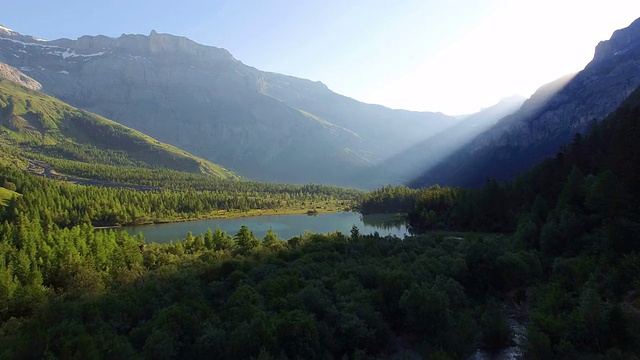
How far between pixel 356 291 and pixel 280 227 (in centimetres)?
12192

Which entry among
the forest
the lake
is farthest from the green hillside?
the forest

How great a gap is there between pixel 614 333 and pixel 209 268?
Result: 48883 millimetres

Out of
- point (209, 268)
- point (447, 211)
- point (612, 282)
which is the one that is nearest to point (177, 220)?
point (447, 211)

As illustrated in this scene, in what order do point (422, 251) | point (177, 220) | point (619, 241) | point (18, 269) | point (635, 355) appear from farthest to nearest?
point (177, 220)
point (422, 251)
point (18, 269)
point (619, 241)
point (635, 355)

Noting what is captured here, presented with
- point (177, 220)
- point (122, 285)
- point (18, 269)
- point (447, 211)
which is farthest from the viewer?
point (177, 220)

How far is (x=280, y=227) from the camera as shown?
167 metres

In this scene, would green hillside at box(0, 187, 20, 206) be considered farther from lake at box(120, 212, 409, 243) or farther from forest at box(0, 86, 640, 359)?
forest at box(0, 86, 640, 359)

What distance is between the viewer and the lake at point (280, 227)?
145m

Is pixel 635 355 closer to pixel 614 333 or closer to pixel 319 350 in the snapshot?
pixel 614 333

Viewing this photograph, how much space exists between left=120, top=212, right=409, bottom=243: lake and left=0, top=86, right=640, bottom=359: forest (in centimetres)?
5772

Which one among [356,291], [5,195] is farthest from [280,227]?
[356,291]

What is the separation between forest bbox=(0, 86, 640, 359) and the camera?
33875 mm

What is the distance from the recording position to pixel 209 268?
60.1m

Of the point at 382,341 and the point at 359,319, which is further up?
the point at 359,319
